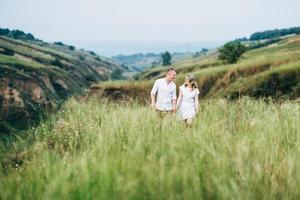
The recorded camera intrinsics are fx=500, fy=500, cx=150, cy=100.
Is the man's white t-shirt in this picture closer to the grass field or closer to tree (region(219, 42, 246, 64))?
the grass field

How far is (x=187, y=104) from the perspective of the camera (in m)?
11.3

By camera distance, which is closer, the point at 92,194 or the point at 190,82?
the point at 92,194

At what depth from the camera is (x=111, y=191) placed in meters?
A: 4.53

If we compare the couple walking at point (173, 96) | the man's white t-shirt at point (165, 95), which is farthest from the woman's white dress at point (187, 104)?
the man's white t-shirt at point (165, 95)

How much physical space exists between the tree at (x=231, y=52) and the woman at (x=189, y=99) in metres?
62.1

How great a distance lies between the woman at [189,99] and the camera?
1104cm

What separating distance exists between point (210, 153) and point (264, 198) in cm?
96

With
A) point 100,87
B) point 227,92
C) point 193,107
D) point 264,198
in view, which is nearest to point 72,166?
point 264,198

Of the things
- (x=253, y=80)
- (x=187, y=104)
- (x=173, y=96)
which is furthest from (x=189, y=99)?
(x=253, y=80)

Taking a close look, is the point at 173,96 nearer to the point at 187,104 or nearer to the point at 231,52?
the point at 187,104

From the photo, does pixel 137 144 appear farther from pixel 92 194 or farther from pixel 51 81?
pixel 51 81

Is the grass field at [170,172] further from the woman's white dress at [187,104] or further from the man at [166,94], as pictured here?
the man at [166,94]

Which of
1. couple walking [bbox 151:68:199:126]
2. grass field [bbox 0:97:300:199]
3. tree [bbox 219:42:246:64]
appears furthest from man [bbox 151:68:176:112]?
tree [bbox 219:42:246:64]

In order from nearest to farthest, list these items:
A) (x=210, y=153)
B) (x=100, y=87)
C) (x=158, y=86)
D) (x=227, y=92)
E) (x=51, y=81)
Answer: (x=210, y=153), (x=158, y=86), (x=227, y=92), (x=100, y=87), (x=51, y=81)
